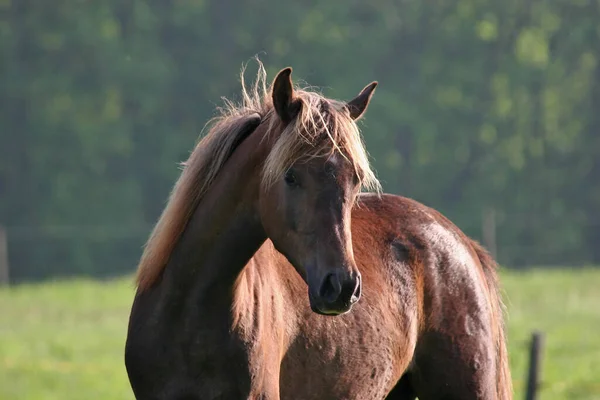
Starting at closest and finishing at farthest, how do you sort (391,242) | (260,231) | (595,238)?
(260,231) → (391,242) → (595,238)

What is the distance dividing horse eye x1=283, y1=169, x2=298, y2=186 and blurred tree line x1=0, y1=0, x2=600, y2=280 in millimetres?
27025

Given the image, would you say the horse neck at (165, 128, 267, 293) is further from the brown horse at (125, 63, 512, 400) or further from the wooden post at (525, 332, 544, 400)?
the wooden post at (525, 332, 544, 400)

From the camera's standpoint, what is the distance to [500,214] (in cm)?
3181

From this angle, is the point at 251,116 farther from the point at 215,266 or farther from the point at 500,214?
the point at 500,214

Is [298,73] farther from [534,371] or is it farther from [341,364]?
[341,364]

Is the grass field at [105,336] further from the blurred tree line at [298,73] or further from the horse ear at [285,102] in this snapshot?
the blurred tree line at [298,73]

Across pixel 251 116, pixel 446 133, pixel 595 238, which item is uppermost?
pixel 251 116

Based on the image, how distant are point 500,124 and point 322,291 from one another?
30.2 meters

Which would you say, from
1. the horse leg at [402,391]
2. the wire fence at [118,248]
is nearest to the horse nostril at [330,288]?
the horse leg at [402,391]

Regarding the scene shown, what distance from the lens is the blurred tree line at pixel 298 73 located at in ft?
104

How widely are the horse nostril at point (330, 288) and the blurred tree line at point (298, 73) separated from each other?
89.5 ft

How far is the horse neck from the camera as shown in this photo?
13.4 feet

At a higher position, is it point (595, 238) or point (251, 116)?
point (251, 116)

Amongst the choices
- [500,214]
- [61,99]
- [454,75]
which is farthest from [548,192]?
[61,99]
